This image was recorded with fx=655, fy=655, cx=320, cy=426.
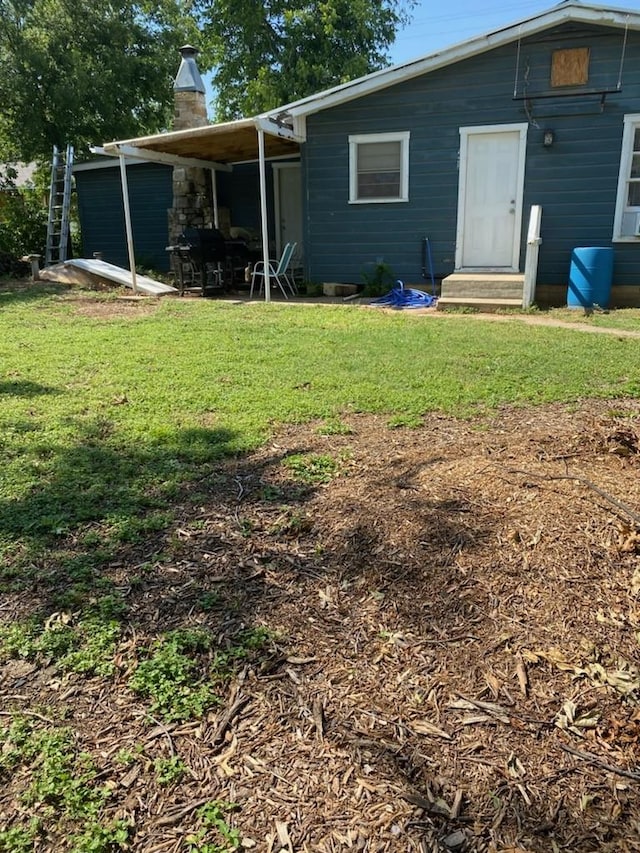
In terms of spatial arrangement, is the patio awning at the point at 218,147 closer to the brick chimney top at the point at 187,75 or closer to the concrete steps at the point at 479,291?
the brick chimney top at the point at 187,75

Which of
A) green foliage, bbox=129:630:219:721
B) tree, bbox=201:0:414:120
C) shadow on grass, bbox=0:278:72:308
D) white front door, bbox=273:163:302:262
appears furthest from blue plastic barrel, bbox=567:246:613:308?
tree, bbox=201:0:414:120

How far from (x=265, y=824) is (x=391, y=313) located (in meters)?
7.97

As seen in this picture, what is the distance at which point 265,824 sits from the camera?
5.06 ft

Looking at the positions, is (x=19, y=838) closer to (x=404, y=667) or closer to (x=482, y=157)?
(x=404, y=667)

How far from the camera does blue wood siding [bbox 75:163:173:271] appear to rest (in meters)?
14.5

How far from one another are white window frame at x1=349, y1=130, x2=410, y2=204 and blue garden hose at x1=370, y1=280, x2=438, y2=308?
1.49 m

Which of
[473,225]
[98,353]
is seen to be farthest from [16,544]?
[473,225]

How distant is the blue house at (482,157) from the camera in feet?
29.8

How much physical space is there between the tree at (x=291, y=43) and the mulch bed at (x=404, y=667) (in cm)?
2104

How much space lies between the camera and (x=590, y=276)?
29.6 ft

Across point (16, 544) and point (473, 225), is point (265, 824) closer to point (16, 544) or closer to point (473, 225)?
point (16, 544)

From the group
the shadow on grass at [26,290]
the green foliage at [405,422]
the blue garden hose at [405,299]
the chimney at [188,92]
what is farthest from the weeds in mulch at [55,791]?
the chimney at [188,92]

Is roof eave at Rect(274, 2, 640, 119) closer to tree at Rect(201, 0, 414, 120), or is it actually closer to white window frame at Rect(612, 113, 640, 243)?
white window frame at Rect(612, 113, 640, 243)

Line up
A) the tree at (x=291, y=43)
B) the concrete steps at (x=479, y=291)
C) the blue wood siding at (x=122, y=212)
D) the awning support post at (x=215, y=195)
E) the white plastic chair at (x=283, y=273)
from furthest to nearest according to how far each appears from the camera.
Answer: the tree at (x=291, y=43) → the blue wood siding at (x=122, y=212) → the awning support post at (x=215, y=195) → the white plastic chair at (x=283, y=273) → the concrete steps at (x=479, y=291)
